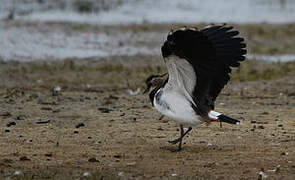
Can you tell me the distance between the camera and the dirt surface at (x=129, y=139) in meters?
7.93

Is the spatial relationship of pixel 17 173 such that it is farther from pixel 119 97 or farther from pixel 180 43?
pixel 119 97

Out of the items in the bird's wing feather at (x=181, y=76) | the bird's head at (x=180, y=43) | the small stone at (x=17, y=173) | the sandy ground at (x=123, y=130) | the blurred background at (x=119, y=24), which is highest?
the bird's head at (x=180, y=43)

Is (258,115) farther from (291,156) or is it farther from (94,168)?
(94,168)

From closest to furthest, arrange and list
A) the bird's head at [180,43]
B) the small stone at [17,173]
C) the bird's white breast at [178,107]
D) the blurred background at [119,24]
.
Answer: the small stone at [17,173] → the bird's head at [180,43] → the bird's white breast at [178,107] → the blurred background at [119,24]

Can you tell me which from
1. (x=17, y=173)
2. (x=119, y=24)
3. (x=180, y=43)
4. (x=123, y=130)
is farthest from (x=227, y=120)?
(x=119, y=24)

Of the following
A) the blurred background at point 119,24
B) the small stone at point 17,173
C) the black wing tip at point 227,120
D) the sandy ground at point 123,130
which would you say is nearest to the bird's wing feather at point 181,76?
the black wing tip at point 227,120

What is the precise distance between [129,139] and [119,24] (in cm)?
1490

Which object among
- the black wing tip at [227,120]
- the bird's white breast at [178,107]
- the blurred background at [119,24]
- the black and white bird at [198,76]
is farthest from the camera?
the blurred background at [119,24]

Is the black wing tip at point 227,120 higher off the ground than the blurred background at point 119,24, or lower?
higher

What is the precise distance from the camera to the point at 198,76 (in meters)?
8.42

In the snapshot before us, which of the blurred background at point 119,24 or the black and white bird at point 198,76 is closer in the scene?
the black and white bird at point 198,76

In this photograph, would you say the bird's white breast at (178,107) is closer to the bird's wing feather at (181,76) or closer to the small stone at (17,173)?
the bird's wing feather at (181,76)

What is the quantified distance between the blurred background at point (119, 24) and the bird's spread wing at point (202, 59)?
10263 mm

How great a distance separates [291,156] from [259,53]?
1309 centimetres
